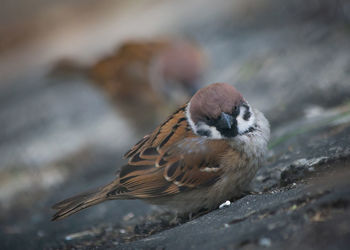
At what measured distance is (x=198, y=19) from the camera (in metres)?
7.60

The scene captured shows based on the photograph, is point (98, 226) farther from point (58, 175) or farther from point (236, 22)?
point (236, 22)

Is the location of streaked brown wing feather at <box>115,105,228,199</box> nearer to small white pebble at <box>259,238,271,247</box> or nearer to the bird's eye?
the bird's eye

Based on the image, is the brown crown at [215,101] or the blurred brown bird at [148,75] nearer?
the brown crown at [215,101]

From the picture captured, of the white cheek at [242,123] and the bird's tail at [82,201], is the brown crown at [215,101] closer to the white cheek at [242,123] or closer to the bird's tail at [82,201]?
the white cheek at [242,123]

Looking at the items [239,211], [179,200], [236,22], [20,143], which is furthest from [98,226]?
[236,22]

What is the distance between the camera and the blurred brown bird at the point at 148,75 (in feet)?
19.4

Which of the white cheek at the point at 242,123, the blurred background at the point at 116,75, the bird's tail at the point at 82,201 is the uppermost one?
the blurred background at the point at 116,75

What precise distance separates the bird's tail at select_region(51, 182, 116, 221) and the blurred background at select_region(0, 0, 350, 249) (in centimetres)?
35

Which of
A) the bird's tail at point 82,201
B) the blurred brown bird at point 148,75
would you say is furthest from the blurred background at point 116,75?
the bird's tail at point 82,201

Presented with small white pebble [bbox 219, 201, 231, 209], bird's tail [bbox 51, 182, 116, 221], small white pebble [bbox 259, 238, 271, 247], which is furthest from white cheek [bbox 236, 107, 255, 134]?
small white pebble [bbox 259, 238, 271, 247]

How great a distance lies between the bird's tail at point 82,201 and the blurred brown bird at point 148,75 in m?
2.50

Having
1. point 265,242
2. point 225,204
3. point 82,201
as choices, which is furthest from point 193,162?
point 265,242

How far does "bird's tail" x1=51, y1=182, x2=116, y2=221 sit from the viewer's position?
3.23 m

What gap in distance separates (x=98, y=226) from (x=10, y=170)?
192cm
